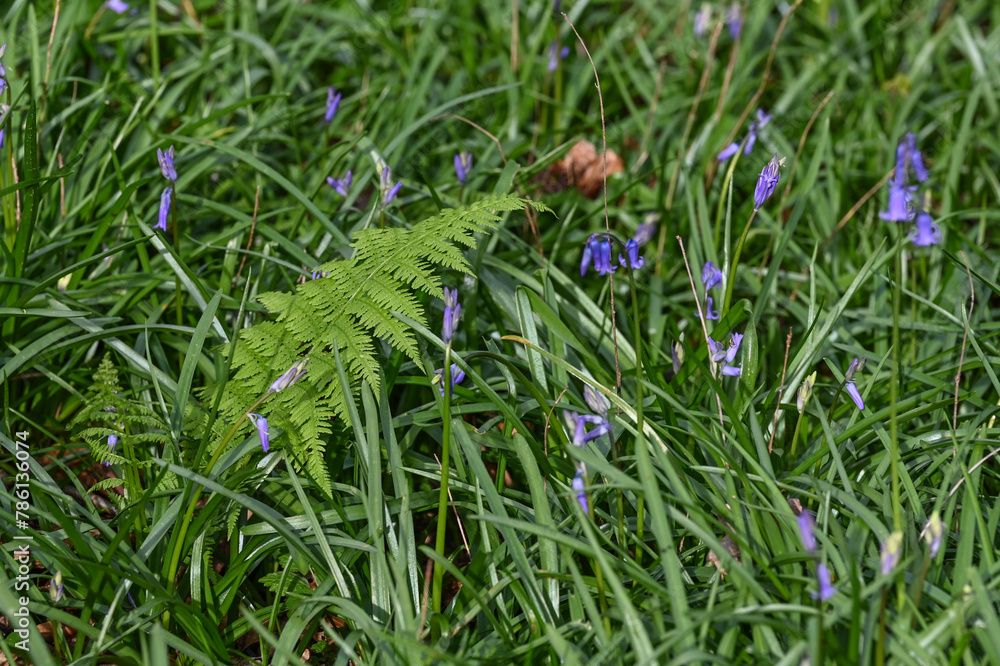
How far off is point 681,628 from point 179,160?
2.32m

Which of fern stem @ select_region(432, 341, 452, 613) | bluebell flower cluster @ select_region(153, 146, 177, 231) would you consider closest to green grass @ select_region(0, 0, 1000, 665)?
fern stem @ select_region(432, 341, 452, 613)

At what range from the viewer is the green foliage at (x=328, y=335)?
1.79 metres

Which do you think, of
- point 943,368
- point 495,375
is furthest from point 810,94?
point 495,375

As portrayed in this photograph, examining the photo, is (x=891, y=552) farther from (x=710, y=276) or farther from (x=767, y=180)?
(x=710, y=276)

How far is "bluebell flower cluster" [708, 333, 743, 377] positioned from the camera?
1.97 meters

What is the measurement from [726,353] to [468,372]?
662mm

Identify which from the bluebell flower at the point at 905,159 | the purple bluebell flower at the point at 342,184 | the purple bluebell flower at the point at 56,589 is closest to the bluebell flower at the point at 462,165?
the purple bluebell flower at the point at 342,184

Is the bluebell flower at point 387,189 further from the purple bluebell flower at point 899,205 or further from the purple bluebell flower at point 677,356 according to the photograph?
the purple bluebell flower at point 899,205

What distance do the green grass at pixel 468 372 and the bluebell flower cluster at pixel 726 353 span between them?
6 centimetres

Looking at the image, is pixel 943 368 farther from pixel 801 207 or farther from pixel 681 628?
pixel 681 628

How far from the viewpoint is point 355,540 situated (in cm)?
178

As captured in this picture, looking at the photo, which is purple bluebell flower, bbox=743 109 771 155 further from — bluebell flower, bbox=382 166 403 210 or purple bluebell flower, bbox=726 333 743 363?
bluebell flower, bbox=382 166 403 210

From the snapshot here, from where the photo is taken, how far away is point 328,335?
1.83m
